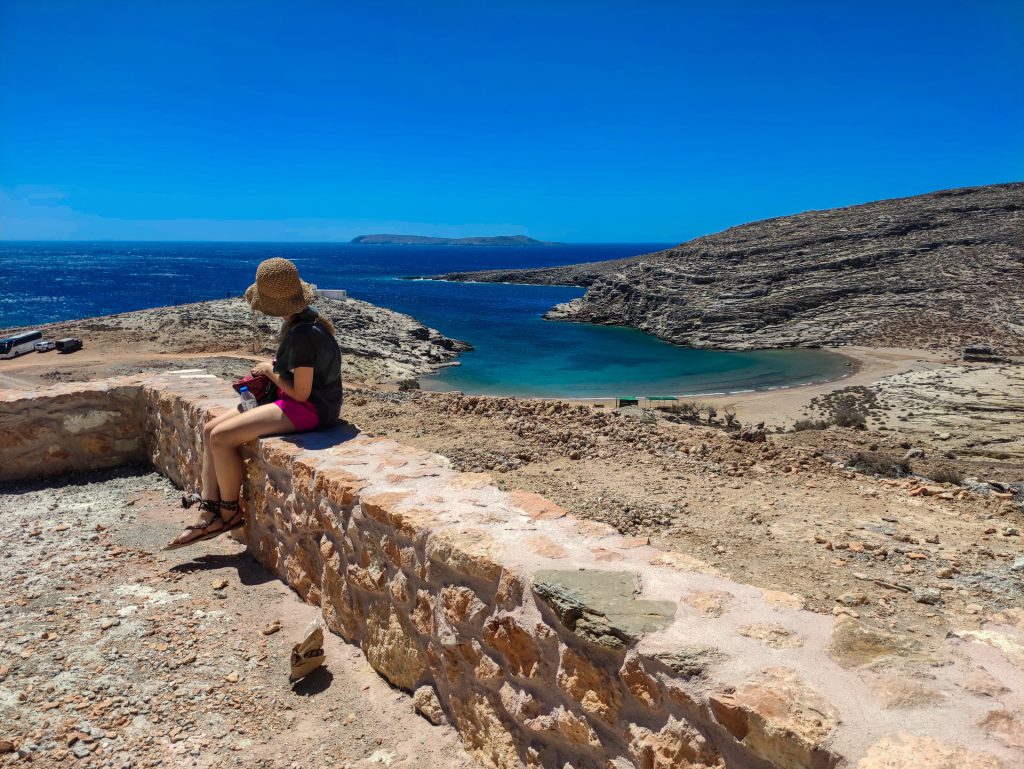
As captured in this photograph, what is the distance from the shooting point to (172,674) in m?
3.04

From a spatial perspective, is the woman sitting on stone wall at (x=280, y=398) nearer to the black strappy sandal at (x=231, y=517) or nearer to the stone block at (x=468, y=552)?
the black strappy sandal at (x=231, y=517)

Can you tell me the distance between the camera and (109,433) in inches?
231

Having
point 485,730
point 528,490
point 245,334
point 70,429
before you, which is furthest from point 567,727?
point 245,334

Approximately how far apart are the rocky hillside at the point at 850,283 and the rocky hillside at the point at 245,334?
65.5 feet

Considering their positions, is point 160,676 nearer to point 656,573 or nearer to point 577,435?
point 656,573

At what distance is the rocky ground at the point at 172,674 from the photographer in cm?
259

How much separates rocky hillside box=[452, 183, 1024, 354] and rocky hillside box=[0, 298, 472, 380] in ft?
65.5

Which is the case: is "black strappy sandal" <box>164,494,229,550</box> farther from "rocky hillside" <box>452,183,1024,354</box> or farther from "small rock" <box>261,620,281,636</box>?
"rocky hillside" <box>452,183,1024,354</box>

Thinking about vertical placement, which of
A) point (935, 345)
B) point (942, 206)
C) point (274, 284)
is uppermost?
point (942, 206)

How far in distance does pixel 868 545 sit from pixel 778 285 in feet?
141

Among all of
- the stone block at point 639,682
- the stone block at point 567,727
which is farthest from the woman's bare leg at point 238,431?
the stone block at point 639,682

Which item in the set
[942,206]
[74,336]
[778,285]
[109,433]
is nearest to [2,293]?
[74,336]

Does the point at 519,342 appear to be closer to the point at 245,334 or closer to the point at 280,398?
the point at 245,334

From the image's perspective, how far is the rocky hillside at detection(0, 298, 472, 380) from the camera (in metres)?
20.0
